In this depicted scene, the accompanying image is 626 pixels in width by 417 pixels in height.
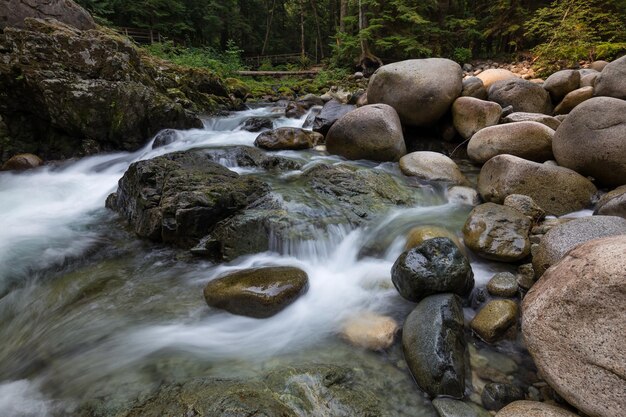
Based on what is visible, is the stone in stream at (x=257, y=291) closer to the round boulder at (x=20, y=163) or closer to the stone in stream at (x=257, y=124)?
the round boulder at (x=20, y=163)

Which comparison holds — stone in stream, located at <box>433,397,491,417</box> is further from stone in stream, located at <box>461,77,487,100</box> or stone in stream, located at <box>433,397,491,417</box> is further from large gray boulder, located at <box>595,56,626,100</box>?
large gray boulder, located at <box>595,56,626,100</box>

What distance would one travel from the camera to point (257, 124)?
9094mm

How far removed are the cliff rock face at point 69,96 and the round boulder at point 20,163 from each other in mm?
321

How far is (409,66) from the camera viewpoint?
6938 mm

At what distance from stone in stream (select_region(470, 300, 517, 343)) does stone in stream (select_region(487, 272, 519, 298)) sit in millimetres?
190

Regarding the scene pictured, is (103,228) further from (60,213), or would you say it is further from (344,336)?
(344,336)

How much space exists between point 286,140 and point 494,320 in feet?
18.0

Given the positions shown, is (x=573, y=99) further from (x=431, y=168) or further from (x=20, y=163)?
(x=20, y=163)

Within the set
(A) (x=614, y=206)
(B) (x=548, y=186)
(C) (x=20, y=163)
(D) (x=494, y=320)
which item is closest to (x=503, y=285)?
(D) (x=494, y=320)

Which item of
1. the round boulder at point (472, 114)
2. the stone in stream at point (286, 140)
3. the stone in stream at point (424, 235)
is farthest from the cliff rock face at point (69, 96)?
the stone in stream at point (424, 235)

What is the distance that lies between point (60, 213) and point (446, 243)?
566 centimetres

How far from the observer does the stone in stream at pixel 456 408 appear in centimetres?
214

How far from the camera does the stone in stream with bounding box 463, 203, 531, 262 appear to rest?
3484 millimetres

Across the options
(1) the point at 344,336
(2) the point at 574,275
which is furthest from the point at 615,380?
(1) the point at 344,336
